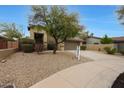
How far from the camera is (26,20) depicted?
13.8 meters

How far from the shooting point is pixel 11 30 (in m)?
32.8

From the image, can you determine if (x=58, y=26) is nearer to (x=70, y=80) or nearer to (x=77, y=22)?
(x=77, y=22)

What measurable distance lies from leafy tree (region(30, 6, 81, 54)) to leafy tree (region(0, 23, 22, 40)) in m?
20.0

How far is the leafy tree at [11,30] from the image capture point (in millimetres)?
31938

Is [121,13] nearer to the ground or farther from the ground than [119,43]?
farther from the ground

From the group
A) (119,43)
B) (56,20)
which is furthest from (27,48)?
(119,43)

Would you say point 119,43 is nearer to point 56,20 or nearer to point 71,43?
point 71,43

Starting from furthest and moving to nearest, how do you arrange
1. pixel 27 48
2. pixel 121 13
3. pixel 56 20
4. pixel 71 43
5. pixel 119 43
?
pixel 71 43
pixel 119 43
pixel 27 48
pixel 56 20
pixel 121 13

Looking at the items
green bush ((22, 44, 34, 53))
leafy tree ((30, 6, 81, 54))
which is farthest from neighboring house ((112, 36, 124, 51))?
green bush ((22, 44, 34, 53))

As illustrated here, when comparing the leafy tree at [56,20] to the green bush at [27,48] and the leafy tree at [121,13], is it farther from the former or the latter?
the leafy tree at [121,13]

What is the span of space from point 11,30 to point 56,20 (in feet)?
72.9

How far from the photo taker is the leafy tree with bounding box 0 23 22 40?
31938mm

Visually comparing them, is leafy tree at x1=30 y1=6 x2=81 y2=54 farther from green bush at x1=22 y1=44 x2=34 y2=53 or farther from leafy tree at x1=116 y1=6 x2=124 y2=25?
leafy tree at x1=116 y1=6 x2=124 y2=25
